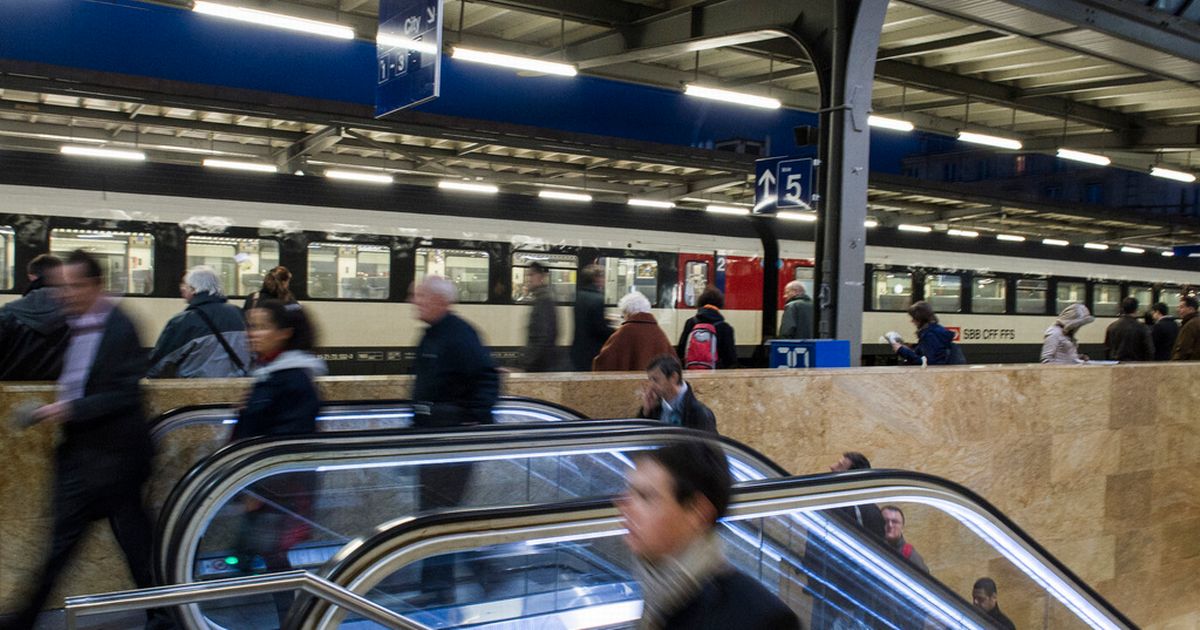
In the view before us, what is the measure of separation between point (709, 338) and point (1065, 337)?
13.0 feet

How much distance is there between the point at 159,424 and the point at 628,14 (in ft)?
31.6

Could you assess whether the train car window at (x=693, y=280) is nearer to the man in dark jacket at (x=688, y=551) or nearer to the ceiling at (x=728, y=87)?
the ceiling at (x=728, y=87)

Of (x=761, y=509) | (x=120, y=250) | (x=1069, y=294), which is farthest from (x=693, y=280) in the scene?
(x=761, y=509)

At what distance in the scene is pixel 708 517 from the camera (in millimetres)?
1988

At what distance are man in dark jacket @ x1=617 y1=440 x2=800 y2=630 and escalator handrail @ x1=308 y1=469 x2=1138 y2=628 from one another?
749mm

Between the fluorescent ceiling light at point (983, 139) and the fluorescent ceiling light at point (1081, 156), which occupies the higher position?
the fluorescent ceiling light at point (1081, 156)

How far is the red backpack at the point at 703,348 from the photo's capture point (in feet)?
27.2

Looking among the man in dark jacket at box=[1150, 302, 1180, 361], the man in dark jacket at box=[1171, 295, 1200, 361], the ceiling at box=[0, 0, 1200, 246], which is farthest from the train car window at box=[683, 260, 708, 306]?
the man in dark jacket at box=[1171, 295, 1200, 361]

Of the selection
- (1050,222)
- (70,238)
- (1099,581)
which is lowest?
(1099,581)

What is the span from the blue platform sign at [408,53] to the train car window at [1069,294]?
1911 cm

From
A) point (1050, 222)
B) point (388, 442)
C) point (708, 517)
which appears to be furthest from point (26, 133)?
point (1050, 222)

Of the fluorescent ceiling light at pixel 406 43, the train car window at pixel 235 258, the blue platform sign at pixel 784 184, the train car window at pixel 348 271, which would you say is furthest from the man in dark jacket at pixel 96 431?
the train car window at pixel 348 271

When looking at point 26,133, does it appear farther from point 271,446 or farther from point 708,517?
point 708,517

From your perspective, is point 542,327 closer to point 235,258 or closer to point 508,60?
point 508,60
